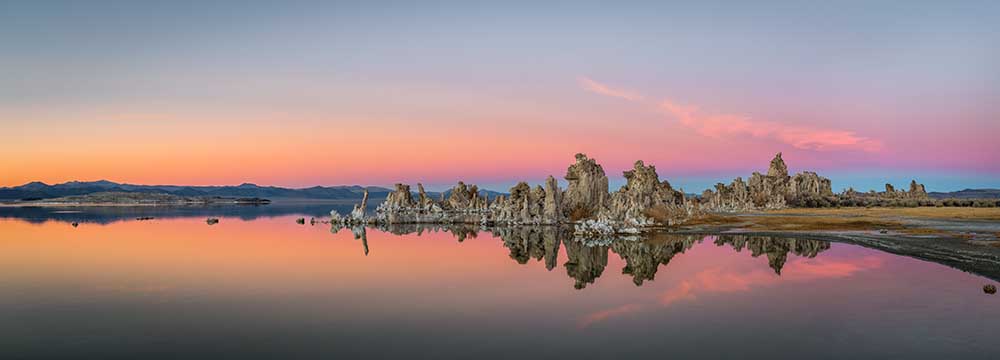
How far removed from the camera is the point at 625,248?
143 ft

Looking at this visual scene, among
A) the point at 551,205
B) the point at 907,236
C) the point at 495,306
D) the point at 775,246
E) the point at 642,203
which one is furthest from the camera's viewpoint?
the point at 642,203

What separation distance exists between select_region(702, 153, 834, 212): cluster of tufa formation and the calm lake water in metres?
76.3

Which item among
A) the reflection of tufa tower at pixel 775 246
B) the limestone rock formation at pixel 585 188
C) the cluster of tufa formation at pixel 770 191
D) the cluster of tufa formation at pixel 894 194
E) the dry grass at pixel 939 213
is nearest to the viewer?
the reflection of tufa tower at pixel 775 246

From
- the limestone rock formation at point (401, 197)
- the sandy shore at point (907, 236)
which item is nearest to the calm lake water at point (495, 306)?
the sandy shore at point (907, 236)

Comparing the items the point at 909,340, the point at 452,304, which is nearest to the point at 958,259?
the point at 909,340

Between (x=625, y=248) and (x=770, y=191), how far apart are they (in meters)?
96.1

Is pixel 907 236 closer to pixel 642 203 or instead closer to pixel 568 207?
pixel 642 203

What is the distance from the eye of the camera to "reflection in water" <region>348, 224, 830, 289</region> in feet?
107

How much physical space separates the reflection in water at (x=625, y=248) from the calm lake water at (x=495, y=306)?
438mm

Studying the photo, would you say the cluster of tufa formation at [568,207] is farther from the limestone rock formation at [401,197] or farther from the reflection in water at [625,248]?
the reflection in water at [625,248]

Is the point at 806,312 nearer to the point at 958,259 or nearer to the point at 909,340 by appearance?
the point at 909,340

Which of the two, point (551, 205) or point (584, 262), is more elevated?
point (551, 205)

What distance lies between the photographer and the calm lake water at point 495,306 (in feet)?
50.9

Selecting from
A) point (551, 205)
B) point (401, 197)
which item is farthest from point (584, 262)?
point (401, 197)
